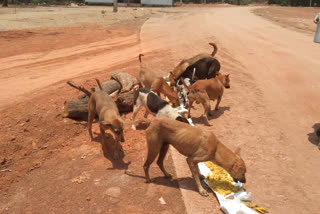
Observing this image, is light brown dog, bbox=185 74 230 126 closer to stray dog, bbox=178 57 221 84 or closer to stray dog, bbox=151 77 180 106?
stray dog, bbox=151 77 180 106

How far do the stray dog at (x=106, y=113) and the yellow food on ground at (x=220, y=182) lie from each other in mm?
2128

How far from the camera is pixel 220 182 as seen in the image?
6.11m

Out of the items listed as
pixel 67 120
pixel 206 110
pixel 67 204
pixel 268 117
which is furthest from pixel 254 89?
pixel 67 204

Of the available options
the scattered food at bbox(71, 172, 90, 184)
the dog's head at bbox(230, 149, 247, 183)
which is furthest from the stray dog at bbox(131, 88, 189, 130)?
the scattered food at bbox(71, 172, 90, 184)

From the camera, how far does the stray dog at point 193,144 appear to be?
558 cm

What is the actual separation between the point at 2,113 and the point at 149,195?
6.11 meters

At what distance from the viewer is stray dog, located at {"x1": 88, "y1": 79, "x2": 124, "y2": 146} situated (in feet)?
20.8

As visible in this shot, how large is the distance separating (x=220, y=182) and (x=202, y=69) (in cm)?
578

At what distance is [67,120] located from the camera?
356 inches

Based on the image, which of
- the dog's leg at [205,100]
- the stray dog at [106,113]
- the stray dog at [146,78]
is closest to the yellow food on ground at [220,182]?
the stray dog at [106,113]

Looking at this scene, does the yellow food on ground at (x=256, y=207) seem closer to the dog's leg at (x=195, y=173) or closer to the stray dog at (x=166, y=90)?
the dog's leg at (x=195, y=173)

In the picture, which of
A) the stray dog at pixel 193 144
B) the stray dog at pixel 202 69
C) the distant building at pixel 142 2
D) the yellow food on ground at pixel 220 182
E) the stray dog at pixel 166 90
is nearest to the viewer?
the stray dog at pixel 193 144

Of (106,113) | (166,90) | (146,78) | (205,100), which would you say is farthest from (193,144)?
(146,78)

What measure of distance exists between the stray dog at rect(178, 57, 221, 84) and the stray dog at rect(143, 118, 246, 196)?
5343mm
